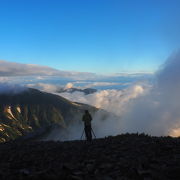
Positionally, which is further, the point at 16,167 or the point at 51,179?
the point at 16,167

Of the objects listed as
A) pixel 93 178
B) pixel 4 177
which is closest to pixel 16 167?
pixel 4 177

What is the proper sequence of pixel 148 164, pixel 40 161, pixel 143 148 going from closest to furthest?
pixel 148 164 < pixel 40 161 < pixel 143 148

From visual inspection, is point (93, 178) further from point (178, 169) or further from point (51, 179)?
point (178, 169)

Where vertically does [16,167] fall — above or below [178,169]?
below

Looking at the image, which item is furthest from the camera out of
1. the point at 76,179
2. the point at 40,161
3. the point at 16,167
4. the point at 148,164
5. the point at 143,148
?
the point at 143,148

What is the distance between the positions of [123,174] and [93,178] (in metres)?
1.40

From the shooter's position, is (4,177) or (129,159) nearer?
(4,177)

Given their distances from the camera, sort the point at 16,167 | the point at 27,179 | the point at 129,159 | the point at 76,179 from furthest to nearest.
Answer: the point at 16,167 < the point at 129,159 < the point at 27,179 < the point at 76,179

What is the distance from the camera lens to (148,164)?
1577cm

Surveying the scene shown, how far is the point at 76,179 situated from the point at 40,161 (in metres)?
8.12

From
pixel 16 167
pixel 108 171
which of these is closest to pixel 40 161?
pixel 16 167

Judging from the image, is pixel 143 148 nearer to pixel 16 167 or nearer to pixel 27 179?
pixel 16 167

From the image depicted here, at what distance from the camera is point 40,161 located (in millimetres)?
21250

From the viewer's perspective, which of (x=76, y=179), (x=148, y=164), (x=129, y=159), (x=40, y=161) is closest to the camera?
(x=76, y=179)
